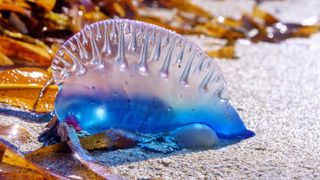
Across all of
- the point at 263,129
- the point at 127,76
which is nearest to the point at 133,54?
the point at 127,76

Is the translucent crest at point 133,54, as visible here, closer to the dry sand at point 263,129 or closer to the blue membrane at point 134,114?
the blue membrane at point 134,114

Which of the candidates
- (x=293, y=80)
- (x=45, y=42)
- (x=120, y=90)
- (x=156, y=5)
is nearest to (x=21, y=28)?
(x=45, y=42)

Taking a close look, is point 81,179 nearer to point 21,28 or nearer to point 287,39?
point 21,28

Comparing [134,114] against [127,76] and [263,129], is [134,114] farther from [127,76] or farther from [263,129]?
[263,129]

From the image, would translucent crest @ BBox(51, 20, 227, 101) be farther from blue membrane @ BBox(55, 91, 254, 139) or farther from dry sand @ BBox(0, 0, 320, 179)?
dry sand @ BBox(0, 0, 320, 179)

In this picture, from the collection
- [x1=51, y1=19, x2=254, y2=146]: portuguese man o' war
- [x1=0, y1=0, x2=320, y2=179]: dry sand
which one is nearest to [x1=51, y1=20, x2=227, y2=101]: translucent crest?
[x1=51, y1=19, x2=254, y2=146]: portuguese man o' war

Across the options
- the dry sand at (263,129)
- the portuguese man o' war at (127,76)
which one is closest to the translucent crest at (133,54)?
the portuguese man o' war at (127,76)
